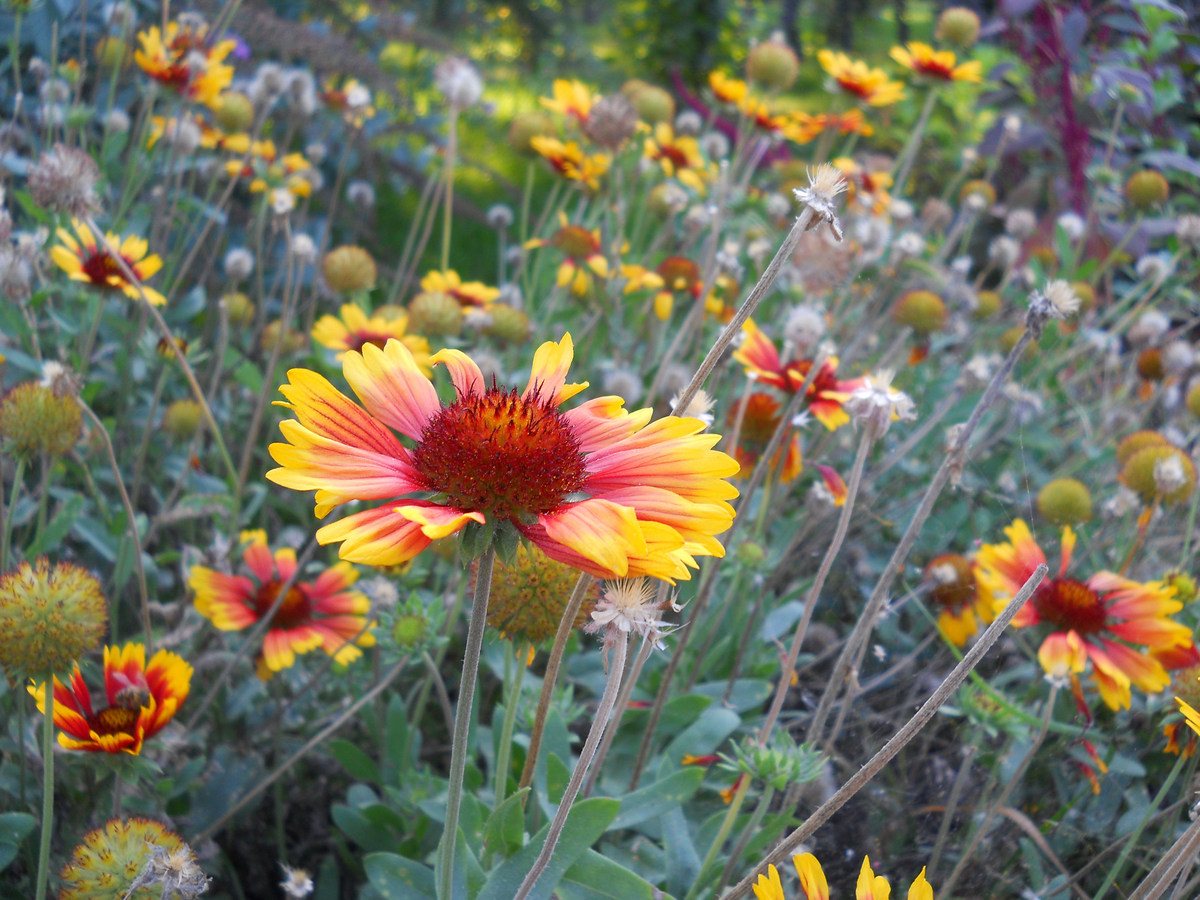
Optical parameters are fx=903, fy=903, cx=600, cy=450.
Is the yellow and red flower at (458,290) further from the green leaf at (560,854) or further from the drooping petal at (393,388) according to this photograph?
the green leaf at (560,854)

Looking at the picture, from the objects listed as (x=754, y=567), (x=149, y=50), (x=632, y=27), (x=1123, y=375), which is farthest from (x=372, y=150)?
(x=632, y=27)

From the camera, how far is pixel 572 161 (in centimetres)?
236

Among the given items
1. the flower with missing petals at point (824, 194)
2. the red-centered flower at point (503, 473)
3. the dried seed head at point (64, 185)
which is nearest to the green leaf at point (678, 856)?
the red-centered flower at point (503, 473)

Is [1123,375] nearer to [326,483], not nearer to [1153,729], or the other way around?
[1153,729]

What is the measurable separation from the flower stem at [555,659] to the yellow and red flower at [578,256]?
4.23ft

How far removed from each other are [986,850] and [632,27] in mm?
6217

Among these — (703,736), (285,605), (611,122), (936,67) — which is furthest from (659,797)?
(936,67)

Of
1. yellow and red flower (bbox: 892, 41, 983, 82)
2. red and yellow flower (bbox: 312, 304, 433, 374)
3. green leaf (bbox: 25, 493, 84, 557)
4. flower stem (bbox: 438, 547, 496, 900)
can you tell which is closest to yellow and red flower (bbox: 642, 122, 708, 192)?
yellow and red flower (bbox: 892, 41, 983, 82)

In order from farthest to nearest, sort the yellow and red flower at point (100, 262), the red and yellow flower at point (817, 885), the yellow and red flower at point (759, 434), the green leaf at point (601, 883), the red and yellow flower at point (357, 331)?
the red and yellow flower at point (357, 331)
the yellow and red flower at point (759, 434)
the yellow and red flower at point (100, 262)
the green leaf at point (601, 883)
the red and yellow flower at point (817, 885)

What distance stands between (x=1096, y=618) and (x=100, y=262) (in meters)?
1.78

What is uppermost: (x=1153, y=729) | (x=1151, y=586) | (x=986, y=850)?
(x=1151, y=586)

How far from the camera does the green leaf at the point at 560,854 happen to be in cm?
94

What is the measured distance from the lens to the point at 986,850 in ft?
4.82

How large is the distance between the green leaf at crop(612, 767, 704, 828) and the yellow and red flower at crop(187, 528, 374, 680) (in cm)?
43
